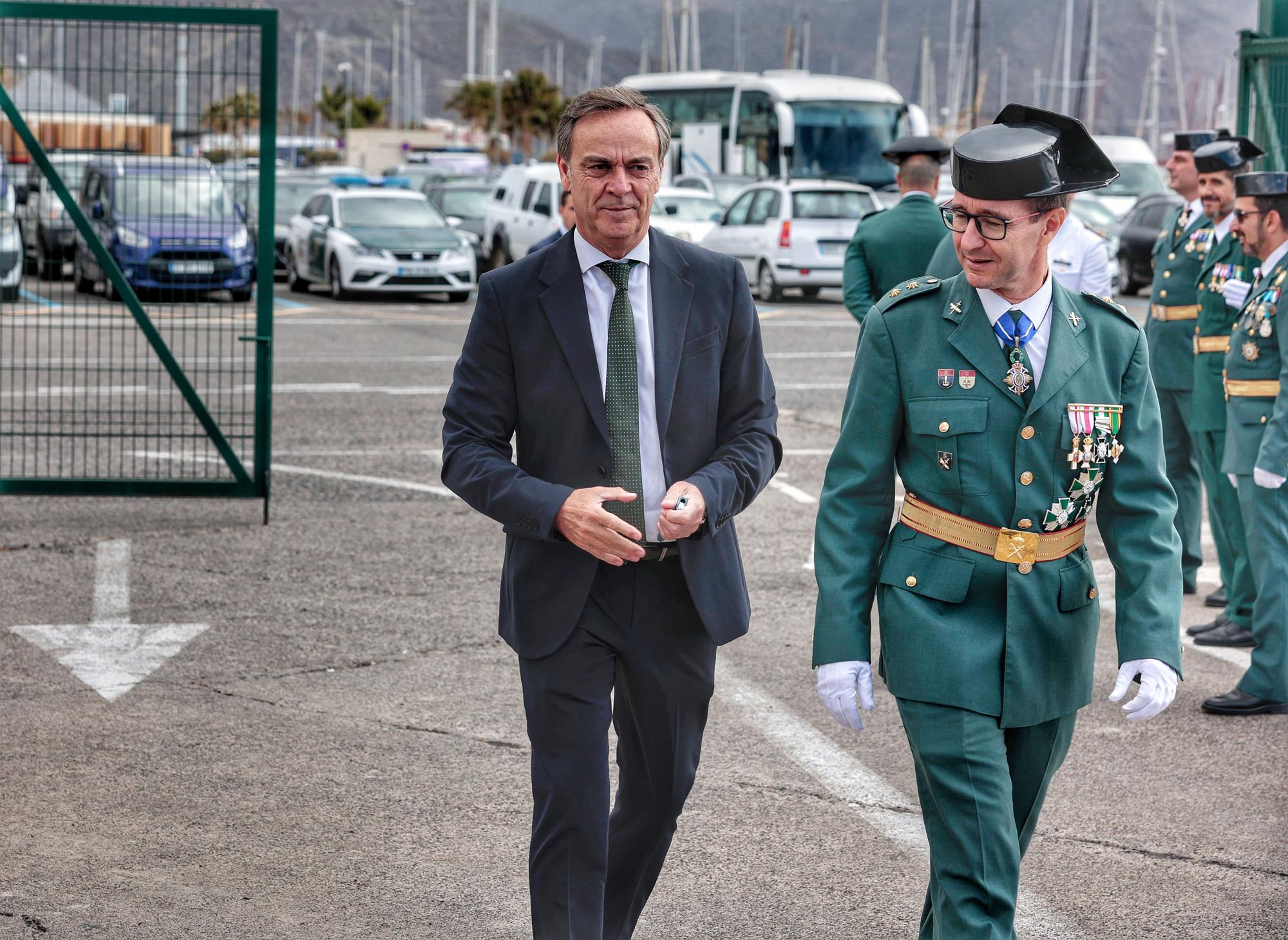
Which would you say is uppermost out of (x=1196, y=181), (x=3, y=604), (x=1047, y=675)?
(x=1196, y=181)

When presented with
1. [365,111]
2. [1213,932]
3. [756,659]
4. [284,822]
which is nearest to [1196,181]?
[756,659]

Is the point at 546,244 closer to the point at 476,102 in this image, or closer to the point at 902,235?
the point at 902,235

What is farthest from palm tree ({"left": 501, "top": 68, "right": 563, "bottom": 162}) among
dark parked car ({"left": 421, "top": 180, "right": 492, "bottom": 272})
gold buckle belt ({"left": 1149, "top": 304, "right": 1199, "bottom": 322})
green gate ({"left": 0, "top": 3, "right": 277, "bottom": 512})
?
gold buckle belt ({"left": 1149, "top": 304, "right": 1199, "bottom": 322})

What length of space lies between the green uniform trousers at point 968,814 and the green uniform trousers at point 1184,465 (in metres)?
4.72

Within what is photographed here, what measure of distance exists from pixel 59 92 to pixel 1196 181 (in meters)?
5.51

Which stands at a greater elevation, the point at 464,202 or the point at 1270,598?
the point at 464,202

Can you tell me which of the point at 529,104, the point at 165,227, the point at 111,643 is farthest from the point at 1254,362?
the point at 529,104

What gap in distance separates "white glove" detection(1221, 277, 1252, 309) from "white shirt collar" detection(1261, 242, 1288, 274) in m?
0.63

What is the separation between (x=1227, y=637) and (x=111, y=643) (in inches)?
172

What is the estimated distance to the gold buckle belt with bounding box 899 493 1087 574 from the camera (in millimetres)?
3344

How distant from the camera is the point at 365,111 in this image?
108 metres

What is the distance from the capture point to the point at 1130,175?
3155 centimetres

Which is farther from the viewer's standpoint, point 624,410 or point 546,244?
point 546,244

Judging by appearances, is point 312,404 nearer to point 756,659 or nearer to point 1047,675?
point 756,659
